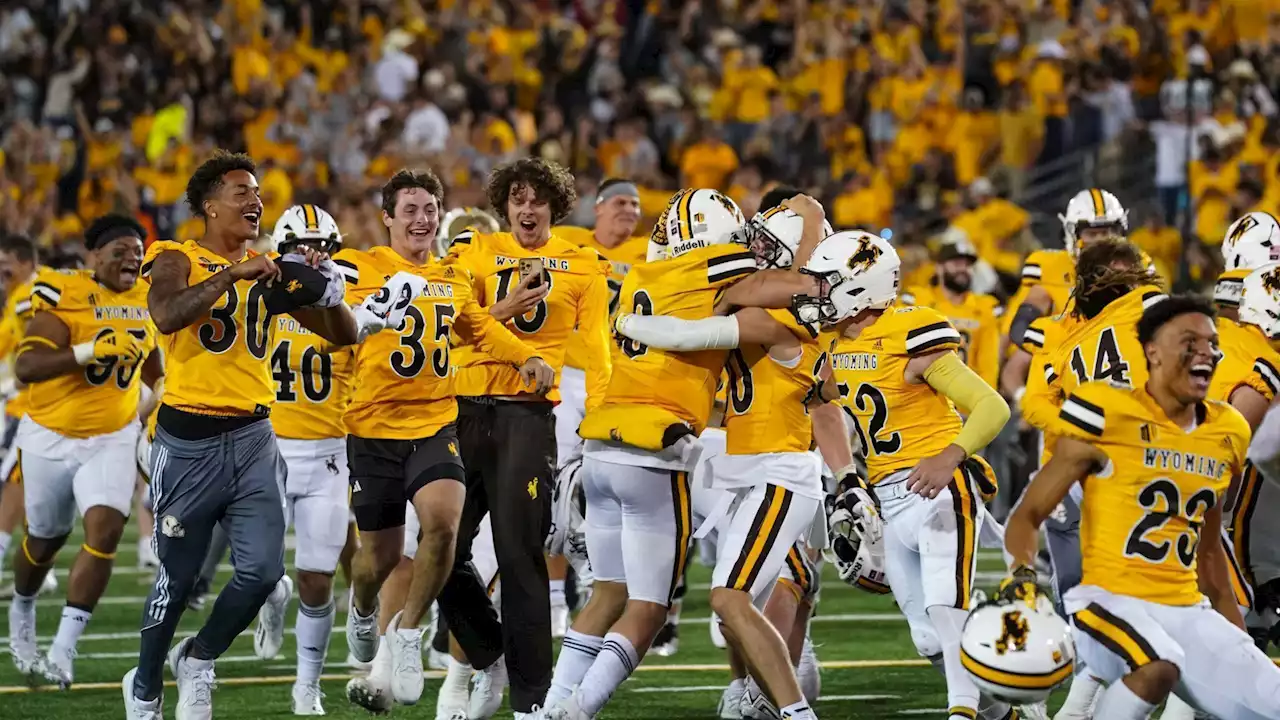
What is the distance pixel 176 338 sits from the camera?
280 inches

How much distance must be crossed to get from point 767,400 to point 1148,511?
1.57 meters

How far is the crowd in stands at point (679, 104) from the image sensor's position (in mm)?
17594

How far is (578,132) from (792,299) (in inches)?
544

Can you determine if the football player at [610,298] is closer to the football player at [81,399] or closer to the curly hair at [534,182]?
the curly hair at [534,182]

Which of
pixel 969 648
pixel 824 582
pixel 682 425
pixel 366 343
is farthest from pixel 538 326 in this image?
pixel 824 582

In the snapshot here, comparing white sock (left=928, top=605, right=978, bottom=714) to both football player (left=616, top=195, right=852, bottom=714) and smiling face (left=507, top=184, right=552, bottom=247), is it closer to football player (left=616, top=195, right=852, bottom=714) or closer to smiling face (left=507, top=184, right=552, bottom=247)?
football player (left=616, top=195, right=852, bottom=714)

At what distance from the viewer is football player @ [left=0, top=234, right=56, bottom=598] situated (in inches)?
427

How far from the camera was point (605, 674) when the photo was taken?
652 centimetres

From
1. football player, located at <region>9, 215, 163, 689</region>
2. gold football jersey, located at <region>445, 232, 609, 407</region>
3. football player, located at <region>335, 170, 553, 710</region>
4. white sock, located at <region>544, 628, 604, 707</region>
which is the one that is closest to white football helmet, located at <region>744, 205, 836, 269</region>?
football player, located at <region>335, 170, 553, 710</region>

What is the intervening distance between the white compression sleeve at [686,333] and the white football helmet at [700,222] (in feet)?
1.08

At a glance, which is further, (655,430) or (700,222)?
(700,222)

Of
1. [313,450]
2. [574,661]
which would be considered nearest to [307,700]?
[313,450]

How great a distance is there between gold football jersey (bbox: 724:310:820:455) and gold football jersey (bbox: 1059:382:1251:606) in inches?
50.4

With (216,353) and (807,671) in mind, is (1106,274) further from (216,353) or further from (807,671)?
(216,353)
